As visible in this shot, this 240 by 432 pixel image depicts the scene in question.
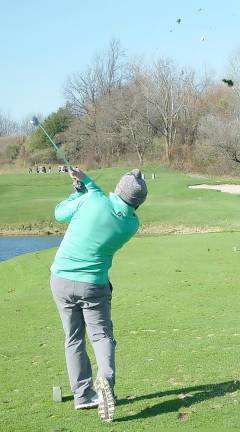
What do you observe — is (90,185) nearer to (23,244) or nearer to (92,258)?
(92,258)

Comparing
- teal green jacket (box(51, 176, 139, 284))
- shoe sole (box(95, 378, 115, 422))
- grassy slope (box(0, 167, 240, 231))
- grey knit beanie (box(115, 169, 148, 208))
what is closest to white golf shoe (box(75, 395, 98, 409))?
shoe sole (box(95, 378, 115, 422))

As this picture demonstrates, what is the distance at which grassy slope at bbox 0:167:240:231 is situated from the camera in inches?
1264

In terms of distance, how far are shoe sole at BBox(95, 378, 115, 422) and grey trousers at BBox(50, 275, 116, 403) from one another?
145 millimetres

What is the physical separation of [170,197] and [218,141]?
20.4 metres

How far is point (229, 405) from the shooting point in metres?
5.63

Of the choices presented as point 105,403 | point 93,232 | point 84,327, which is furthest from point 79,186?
point 105,403

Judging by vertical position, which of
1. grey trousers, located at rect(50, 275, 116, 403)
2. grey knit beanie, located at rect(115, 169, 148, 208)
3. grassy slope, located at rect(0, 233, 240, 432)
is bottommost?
grassy slope, located at rect(0, 233, 240, 432)

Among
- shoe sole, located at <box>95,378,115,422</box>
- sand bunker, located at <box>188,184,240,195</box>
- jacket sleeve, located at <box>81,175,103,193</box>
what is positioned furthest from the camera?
sand bunker, located at <box>188,184,240,195</box>

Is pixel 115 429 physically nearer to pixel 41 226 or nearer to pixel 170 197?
pixel 41 226

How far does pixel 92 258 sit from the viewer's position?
5648mm

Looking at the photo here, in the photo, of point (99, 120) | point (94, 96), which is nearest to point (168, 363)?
point (99, 120)

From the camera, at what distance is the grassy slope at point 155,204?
105 ft

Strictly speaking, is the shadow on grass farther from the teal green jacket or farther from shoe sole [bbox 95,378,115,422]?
the teal green jacket

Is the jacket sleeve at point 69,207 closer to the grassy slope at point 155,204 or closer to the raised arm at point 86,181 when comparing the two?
the raised arm at point 86,181
